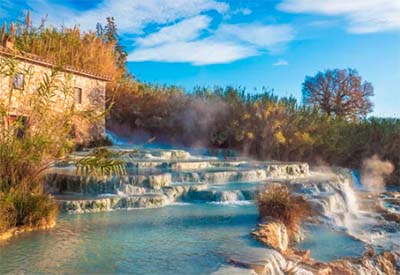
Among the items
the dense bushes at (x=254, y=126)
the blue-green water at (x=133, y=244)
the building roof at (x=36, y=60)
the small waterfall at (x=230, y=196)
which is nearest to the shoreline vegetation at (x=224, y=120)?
the dense bushes at (x=254, y=126)

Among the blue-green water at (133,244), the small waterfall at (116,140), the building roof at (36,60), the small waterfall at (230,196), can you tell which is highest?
the building roof at (36,60)

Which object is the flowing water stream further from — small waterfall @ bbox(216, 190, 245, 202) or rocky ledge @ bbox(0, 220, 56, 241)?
rocky ledge @ bbox(0, 220, 56, 241)

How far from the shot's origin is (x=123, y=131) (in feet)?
71.5

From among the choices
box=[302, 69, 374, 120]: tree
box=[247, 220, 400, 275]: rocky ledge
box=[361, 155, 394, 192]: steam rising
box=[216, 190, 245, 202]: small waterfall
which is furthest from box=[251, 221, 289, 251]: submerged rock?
box=[302, 69, 374, 120]: tree

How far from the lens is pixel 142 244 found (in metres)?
6.49

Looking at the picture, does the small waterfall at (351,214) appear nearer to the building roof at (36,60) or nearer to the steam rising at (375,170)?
the steam rising at (375,170)

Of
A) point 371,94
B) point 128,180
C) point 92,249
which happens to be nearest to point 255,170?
point 128,180

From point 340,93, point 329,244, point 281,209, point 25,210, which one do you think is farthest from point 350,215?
point 340,93

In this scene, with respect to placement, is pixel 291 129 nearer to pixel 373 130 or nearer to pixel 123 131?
pixel 373 130

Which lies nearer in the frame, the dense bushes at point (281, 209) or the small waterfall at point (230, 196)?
the dense bushes at point (281, 209)

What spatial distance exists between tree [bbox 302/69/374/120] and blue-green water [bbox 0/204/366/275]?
22884mm

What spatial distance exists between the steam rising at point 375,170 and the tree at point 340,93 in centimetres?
988

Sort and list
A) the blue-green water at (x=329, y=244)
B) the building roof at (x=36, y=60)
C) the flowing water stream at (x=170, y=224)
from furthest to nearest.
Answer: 1. the building roof at (x=36, y=60)
2. the blue-green water at (x=329, y=244)
3. the flowing water stream at (x=170, y=224)

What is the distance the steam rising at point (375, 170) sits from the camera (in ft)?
62.8
